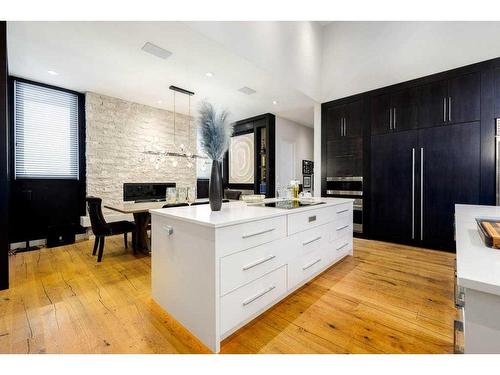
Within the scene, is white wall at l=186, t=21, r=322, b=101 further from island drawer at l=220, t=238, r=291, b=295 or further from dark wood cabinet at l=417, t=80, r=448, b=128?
island drawer at l=220, t=238, r=291, b=295

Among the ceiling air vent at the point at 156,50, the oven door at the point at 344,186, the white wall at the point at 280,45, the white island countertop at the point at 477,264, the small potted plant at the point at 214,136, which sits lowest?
the white island countertop at the point at 477,264

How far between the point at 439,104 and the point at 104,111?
565cm

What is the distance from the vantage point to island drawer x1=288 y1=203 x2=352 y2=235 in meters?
1.98

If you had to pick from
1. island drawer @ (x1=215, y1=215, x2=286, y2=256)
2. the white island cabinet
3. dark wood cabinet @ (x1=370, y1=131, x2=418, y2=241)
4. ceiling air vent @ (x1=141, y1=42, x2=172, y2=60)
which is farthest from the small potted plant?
dark wood cabinet @ (x1=370, y1=131, x2=418, y2=241)

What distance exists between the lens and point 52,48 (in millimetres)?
2844

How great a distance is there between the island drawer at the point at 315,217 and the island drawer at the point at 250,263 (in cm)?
16

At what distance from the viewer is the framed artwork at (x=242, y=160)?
6.15 meters

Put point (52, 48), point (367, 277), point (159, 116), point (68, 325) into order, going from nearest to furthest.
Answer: point (68, 325), point (367, 277), point (52, 48), point (159, 116)

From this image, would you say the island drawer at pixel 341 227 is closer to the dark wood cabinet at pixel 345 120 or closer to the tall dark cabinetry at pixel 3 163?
the dark wood cabinet at pixel 345 120

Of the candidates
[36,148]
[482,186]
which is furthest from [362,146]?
[36,148]

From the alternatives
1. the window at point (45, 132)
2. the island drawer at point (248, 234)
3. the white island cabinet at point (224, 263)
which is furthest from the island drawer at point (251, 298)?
the window at point (45, 132)

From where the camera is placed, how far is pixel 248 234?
155 cm

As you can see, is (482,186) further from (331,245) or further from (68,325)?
(68,325)

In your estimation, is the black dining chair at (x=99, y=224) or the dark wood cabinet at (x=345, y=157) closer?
the black dining chair at (x=99, y=224)
